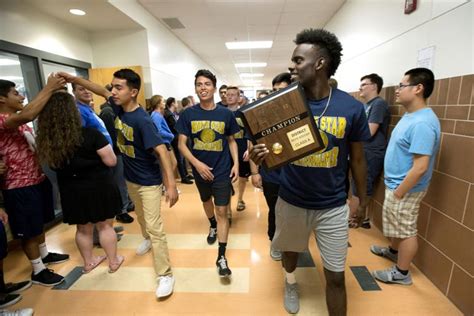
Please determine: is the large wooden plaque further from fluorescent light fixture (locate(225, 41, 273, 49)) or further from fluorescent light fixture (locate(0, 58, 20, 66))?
fluorescent light fixture (locate(225, 41, 273, 49))

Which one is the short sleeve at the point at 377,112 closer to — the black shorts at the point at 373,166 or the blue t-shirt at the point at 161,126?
the black shorts at the point at 373,166

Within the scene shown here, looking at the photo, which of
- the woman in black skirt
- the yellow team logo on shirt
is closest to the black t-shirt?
the woman in black skirt

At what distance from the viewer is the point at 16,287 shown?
1.92m

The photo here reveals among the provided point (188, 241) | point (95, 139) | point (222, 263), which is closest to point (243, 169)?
point (188, 241)

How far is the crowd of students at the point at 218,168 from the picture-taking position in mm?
1231

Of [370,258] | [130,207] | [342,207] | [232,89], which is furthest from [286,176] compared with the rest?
[130,207]

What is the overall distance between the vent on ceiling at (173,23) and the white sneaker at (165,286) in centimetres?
454

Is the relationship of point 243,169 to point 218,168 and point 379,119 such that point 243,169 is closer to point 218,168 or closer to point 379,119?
point 218,168

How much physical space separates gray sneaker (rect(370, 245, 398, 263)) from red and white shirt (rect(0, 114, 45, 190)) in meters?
2.86

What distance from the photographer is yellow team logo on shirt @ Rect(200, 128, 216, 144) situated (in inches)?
80.5

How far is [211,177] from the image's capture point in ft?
6.56

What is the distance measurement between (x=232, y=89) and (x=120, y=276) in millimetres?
2384

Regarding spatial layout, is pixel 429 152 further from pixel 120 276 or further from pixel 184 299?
pixel 120 276

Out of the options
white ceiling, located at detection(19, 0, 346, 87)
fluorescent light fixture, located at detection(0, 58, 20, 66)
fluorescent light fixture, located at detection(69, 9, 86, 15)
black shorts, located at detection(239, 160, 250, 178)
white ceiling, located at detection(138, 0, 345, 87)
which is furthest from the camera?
white ceiling, located at detection(138, 0, 345, 87)
